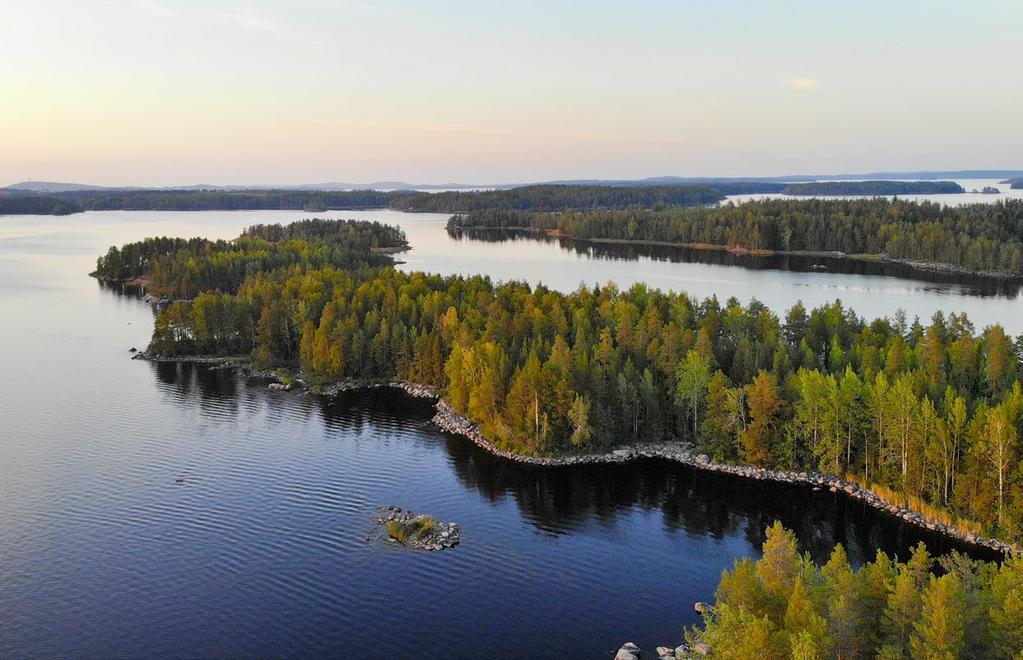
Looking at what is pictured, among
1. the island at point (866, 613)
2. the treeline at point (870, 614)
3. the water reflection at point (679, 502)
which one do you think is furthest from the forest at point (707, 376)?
the treeline at point (870, 614)

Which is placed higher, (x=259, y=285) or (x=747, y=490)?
(x=259, y=285)

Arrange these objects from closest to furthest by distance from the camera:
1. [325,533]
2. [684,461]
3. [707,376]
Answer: [325,533], [684,461], [707,376]

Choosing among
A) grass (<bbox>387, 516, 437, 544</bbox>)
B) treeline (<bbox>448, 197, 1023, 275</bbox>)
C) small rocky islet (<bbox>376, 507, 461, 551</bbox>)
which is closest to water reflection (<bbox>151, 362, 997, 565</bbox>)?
small rocky islet (<bbox>376, 507, 461, 551</bbox>)

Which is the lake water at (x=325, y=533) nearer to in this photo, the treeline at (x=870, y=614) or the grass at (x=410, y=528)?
the grass at (x=410, y=528)

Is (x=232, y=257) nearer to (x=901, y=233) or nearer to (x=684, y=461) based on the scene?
(x=684, y=461)

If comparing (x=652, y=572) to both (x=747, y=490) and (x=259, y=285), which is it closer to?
(x=747, y=490)

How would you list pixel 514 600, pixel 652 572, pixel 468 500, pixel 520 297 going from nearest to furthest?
pixel 514 600, pixel 652 572, pixel 468 500, pixel 520 297

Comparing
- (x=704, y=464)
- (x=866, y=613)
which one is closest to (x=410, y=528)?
(x=704, y=464)

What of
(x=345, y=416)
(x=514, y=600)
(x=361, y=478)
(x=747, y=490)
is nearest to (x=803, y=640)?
(x=514, y=600)
